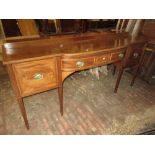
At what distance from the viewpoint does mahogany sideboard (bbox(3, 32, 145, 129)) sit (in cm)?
121

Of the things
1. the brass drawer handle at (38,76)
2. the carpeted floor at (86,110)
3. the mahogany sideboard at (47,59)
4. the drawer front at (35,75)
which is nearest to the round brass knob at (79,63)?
the mahogany sideboard at (47,59)

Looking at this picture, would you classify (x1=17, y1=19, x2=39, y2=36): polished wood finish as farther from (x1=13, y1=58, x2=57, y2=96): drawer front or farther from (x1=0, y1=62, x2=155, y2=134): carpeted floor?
(x1=0, y1=62, x2=155, y2=134): carpeted floor

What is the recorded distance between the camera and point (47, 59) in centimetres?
128

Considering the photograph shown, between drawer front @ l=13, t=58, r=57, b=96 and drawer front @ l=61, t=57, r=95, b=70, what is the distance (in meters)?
0.12

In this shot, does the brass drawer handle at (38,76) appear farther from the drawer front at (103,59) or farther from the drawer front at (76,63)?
the drawer front at (103,59)

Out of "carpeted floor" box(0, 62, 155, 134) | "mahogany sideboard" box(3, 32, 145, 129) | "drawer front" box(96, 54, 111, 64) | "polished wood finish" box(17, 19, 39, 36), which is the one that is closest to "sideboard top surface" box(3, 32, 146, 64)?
"mahogany sideboard" box(3, 32, 145, 129)

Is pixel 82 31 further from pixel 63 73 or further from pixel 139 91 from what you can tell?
pixel 139 91

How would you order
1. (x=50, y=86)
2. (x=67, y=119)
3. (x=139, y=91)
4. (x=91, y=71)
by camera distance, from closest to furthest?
(x=50, y=86) < (x=67, y=119) < (x=139, y=91) < (x=91, y=71)

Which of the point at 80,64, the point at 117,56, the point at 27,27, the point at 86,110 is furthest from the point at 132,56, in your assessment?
the point at 27,27

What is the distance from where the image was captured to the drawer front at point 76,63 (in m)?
1.43

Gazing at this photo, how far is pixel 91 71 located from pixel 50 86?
4.80 feet
